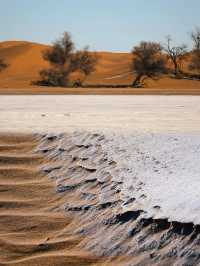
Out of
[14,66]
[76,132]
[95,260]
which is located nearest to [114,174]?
[95,260]

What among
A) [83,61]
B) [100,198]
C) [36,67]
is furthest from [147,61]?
[100,198]

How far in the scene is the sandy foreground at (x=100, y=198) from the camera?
3.21 metres

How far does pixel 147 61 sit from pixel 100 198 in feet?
136

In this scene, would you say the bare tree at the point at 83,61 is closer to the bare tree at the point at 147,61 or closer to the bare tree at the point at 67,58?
the bare tree at the point at 67,58

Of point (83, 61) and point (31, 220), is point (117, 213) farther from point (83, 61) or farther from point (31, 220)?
point (83, 61)

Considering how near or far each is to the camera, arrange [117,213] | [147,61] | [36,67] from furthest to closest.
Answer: [36,67] → [147,61] → [117,213]

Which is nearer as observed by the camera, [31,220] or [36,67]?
[31,220]

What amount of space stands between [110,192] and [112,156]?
2.73 feet

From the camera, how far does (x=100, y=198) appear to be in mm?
3895

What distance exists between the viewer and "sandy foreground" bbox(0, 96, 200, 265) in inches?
126

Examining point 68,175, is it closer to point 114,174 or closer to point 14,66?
point 114,174

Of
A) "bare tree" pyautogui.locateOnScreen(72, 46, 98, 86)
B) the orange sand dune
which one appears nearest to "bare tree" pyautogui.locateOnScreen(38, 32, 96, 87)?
"bare tree" pyautogui.locateOnScreen(72, 46, 98, 86)

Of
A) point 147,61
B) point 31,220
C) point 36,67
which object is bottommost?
point 31,220

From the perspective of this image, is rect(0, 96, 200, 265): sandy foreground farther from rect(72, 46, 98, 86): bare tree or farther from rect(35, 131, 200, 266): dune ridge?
rect(72, 46, 98, 86): bare tree
